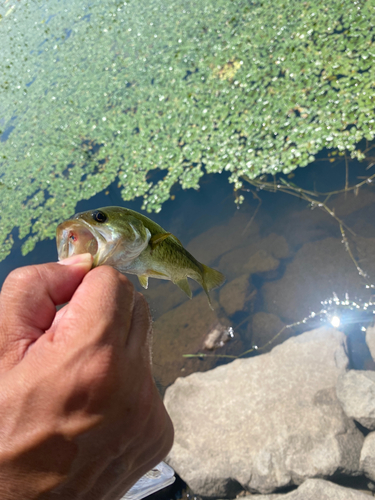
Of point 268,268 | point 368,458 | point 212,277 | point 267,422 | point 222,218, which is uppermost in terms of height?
point 212,277

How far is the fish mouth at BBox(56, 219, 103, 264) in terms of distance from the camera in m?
1.17

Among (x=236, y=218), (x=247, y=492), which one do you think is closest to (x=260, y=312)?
(x=236, y=218)

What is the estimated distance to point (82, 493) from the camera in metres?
0.93

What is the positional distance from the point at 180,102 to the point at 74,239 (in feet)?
17.7

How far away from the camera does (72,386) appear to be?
84 centimetres

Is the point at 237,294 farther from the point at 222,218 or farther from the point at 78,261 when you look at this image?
the point at 78,261

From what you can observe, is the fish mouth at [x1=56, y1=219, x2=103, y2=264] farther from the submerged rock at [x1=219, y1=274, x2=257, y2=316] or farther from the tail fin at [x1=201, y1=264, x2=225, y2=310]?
the submerged rock at [x1=219, y1=274, x2=257, y2=316]

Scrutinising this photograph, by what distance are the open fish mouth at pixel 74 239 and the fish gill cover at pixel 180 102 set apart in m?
3.68

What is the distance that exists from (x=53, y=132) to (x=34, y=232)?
268 cm

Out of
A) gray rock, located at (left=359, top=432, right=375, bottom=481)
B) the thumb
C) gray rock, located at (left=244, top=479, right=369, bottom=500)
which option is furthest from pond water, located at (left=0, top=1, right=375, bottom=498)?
Answer: the thumb

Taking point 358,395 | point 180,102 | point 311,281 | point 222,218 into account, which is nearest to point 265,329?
point 311,281

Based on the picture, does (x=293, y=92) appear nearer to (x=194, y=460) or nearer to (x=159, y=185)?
(x=159, y=185)

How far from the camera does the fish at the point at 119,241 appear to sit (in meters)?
1.18

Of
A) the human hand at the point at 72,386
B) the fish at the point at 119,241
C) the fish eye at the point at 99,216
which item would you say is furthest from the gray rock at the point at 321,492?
the fish eye at the point at 99,216
